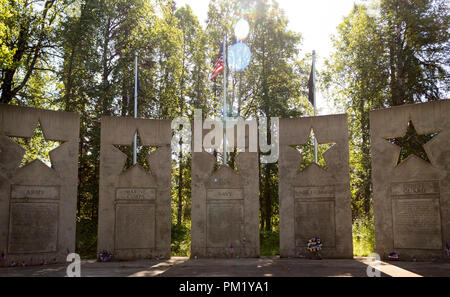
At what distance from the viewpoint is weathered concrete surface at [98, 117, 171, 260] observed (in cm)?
1365

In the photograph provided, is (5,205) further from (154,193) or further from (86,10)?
(86,10)

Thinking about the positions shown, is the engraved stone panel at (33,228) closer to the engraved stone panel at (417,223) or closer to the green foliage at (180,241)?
the green foliage at (180,241)

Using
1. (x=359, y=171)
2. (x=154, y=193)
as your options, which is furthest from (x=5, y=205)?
(x=359, y=171)

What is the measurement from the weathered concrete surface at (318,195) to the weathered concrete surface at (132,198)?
4334 millimetres

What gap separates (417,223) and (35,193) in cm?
1231

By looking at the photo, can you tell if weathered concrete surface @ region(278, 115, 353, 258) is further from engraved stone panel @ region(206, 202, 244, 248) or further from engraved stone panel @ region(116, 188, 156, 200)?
engraved stone panel @ region(116, 188, 156, 200)

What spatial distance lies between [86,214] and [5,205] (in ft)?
37.0

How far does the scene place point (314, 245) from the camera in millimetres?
13406

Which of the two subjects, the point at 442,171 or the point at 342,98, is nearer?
the point at 442,171

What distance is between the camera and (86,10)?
21.2m

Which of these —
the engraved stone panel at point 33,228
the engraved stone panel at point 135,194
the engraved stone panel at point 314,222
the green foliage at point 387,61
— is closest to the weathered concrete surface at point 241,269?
the engraved stone panel at point 33,228

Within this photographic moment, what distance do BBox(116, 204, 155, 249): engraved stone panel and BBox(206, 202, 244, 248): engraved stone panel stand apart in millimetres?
2066

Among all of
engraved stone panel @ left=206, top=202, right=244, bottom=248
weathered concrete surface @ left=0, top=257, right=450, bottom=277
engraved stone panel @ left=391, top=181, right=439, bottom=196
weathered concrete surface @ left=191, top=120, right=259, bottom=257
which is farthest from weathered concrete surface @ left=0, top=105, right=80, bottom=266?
engraved stone panel @ left=391, top=181, right=439, bottom=196

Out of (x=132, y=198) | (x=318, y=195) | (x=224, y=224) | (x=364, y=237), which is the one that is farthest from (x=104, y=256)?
(x=364, y=237)
